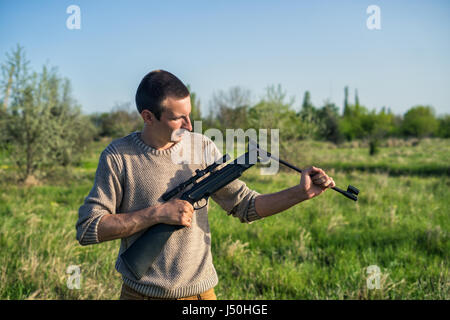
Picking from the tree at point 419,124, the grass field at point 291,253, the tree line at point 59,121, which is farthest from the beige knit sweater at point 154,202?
the tree at point 419,124

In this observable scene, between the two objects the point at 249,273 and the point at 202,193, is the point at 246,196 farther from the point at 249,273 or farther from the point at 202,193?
the point at 249,273

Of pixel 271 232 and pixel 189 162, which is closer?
pixel 189 162

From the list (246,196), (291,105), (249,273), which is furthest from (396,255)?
(291,105)

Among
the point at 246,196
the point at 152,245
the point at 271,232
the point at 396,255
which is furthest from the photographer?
the point at 271,232

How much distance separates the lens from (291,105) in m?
19.6

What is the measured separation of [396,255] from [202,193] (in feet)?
16.0

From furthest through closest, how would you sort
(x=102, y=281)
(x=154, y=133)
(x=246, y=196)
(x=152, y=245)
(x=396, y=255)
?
1. (x=396, y=255)
2. (x=102, y=281)
3. (x=246, y=196)
4. (x=154, y=133)
5. (x=152, y=245)

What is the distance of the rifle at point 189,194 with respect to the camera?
240 cm

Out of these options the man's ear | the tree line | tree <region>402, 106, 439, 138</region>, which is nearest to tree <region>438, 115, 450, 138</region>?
tree <region>402, 106, 439, 138</region>

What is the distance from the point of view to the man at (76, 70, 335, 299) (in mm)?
2342

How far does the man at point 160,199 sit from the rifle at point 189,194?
0.08 m

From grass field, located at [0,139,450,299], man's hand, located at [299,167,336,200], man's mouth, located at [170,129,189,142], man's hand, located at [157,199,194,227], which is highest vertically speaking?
man's mouth, located at [170,129,189,142]

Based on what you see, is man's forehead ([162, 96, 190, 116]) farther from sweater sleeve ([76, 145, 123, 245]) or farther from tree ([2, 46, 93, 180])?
tree ([2, 46, 93, 180])

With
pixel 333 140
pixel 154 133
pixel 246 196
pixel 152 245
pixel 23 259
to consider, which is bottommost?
pixel 333 140
